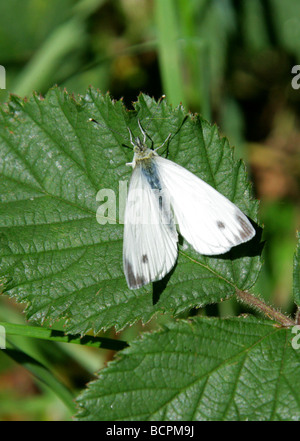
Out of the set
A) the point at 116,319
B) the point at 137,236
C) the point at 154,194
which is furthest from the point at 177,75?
the point at 116,319

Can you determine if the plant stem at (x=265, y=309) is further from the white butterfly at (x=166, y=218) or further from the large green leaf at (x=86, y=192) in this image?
the white butterfly at (x=166, y=218)

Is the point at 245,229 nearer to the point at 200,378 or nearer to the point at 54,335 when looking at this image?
the point at 200,378

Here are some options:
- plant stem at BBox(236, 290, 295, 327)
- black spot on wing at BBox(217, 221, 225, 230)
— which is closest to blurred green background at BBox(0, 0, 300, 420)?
plant stem at BBox(236, 290, 295, 327)

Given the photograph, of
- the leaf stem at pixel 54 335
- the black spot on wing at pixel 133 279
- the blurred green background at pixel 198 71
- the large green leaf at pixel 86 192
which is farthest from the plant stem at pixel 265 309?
the blurred green background at pixel 198 71

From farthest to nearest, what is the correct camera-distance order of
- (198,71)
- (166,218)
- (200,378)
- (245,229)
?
(198,71), (166,218), (245,229), (200,378)

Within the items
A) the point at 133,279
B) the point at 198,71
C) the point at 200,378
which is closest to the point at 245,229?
the point at 133,279

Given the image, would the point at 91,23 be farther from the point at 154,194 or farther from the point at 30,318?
the point at 30,318

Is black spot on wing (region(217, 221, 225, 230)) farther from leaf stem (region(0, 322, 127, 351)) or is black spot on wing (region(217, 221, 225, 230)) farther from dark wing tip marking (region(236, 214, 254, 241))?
leaf stem (region(0, 322, 127, 351))
